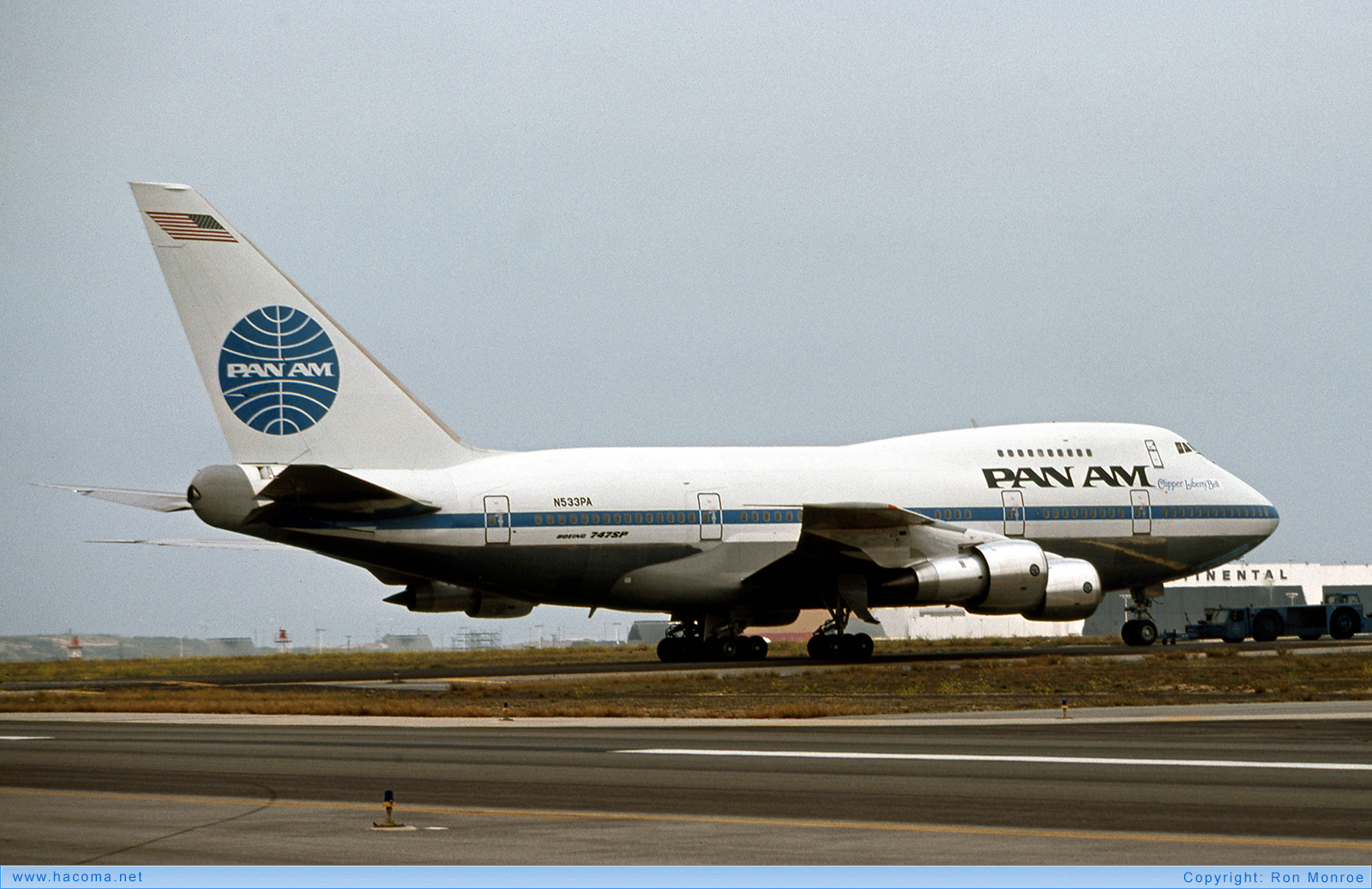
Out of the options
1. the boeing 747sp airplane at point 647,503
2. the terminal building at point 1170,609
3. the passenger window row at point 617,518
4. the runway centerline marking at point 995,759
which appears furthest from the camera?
the terminal building at point 1170,609

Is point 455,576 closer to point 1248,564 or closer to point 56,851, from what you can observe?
point 56,851

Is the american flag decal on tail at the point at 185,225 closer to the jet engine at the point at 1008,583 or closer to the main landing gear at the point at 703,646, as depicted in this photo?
the main landing gear at the point at 703,646

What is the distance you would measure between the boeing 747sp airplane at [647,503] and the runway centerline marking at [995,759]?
16732 mm

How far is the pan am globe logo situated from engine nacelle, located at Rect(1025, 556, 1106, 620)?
16.7m

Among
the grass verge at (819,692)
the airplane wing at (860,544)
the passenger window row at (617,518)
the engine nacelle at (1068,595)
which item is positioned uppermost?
the passenger window row at (617,518)

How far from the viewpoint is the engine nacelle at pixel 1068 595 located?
3616cm

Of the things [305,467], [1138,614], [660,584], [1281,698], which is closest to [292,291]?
[305,467]

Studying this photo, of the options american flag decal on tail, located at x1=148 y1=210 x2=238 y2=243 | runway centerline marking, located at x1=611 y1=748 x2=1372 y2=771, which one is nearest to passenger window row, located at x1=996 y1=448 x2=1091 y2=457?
american flag decal on tail, located at x1=148 y1=210 x2=238 y2=243

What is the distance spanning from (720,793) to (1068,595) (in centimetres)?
2470

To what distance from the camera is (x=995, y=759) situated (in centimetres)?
1544

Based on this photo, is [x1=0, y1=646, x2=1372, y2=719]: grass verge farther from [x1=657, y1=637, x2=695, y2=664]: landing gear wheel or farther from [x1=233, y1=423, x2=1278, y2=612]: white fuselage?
[x1=657, y1=637, x2=695, y2=664]: landing gear wheel

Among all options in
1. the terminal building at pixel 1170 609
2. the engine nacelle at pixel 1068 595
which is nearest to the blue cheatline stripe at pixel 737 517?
the engine nacelle at pixel 1068 595

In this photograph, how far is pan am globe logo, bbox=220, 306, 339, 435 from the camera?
111 ft

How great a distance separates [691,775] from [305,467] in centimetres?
1905
